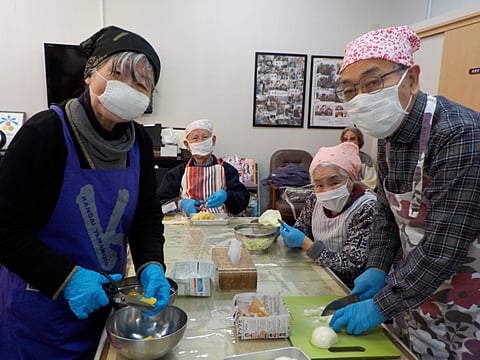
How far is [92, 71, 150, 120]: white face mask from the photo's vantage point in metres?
1.11

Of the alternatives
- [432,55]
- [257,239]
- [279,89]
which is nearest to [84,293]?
[257,239]

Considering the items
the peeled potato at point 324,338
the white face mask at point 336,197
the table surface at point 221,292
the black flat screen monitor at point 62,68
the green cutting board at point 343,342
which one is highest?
the black flat screen monitor at point 62,68

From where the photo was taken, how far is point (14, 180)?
3.22 feet

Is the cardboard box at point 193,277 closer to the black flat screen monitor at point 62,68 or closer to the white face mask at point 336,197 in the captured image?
the white face mask at point 336,197

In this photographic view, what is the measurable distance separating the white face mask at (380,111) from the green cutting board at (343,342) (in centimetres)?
62

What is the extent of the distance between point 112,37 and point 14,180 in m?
0.49

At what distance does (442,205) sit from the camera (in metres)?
0.99

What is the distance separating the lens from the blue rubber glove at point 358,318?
42.3 inches

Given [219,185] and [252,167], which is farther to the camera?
[252,167]

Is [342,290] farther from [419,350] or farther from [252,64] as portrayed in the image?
[252,64]

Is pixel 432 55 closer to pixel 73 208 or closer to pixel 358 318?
pixel 358 318

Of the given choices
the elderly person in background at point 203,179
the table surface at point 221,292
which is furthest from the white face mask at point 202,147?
the table surface at point 221,292

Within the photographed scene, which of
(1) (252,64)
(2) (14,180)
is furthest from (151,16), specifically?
(2) (14,180)

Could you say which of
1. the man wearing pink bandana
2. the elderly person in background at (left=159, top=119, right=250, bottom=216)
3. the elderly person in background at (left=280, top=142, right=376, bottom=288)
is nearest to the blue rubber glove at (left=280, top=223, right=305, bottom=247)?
the elderly person in background at (left=280, top=142, right=376, bottom=288)
